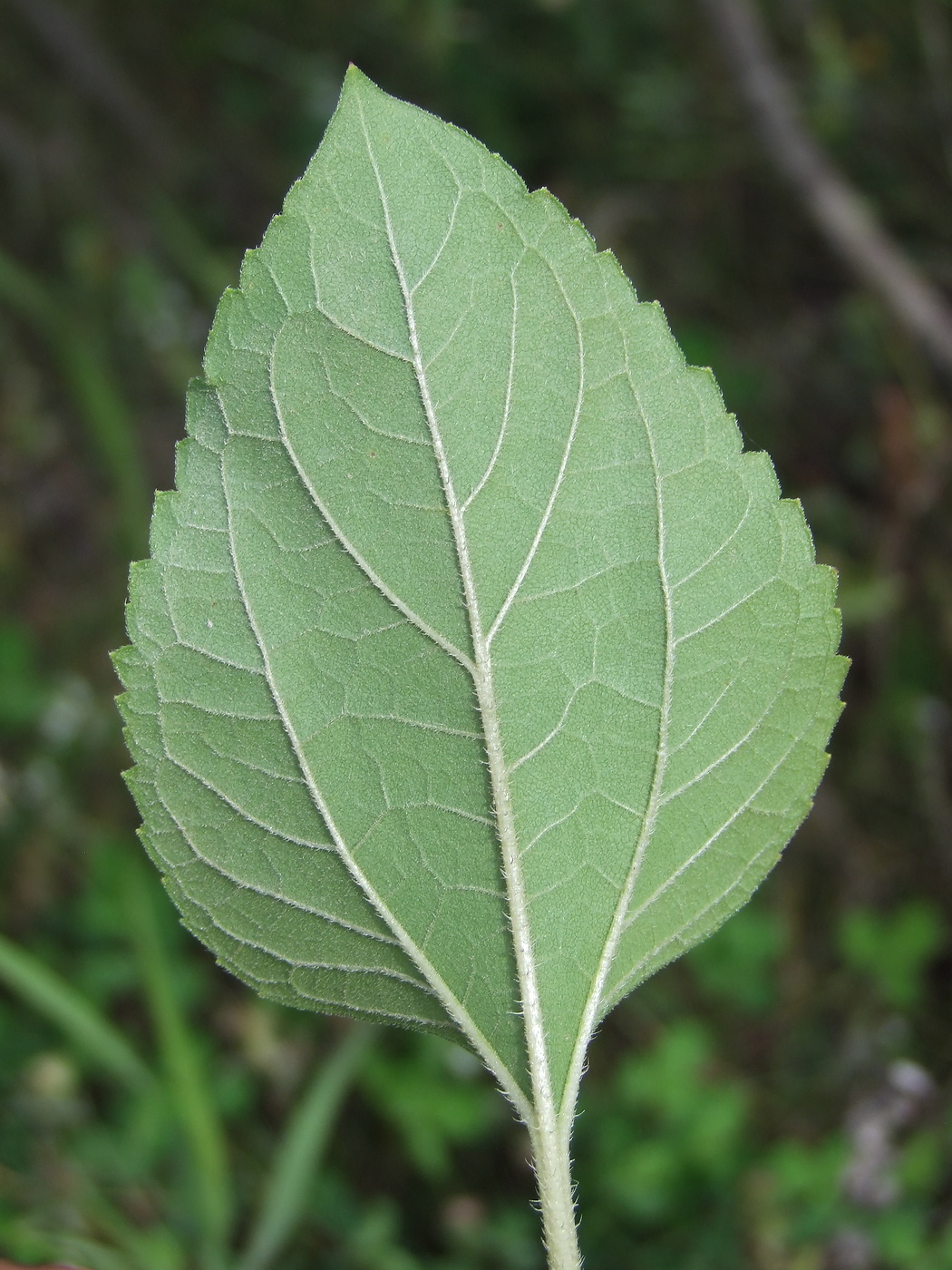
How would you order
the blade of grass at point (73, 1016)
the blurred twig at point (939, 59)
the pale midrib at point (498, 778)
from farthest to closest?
the blurred twig at point (939, 59), the blade of grass at point (73, 1016), the pale midrib at point (498, 778)

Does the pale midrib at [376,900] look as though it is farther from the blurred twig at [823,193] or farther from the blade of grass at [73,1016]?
the blurred twig at [823,193]

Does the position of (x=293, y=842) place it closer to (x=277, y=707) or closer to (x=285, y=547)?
(x=277, y=707)

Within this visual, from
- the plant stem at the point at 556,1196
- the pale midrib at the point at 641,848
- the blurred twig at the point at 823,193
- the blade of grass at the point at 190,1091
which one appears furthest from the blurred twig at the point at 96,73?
the plant stem at the point at 556,1196

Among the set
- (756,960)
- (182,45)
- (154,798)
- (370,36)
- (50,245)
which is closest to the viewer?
(154,798)

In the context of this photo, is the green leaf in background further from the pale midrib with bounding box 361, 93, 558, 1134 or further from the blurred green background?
the blurred green background

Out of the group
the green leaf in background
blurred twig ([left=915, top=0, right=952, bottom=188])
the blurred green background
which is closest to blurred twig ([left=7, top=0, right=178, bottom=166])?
the blurred green background

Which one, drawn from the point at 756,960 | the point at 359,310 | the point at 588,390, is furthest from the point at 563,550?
the point at 756,960

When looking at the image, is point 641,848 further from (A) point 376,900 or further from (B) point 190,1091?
(B) point 190,1091
